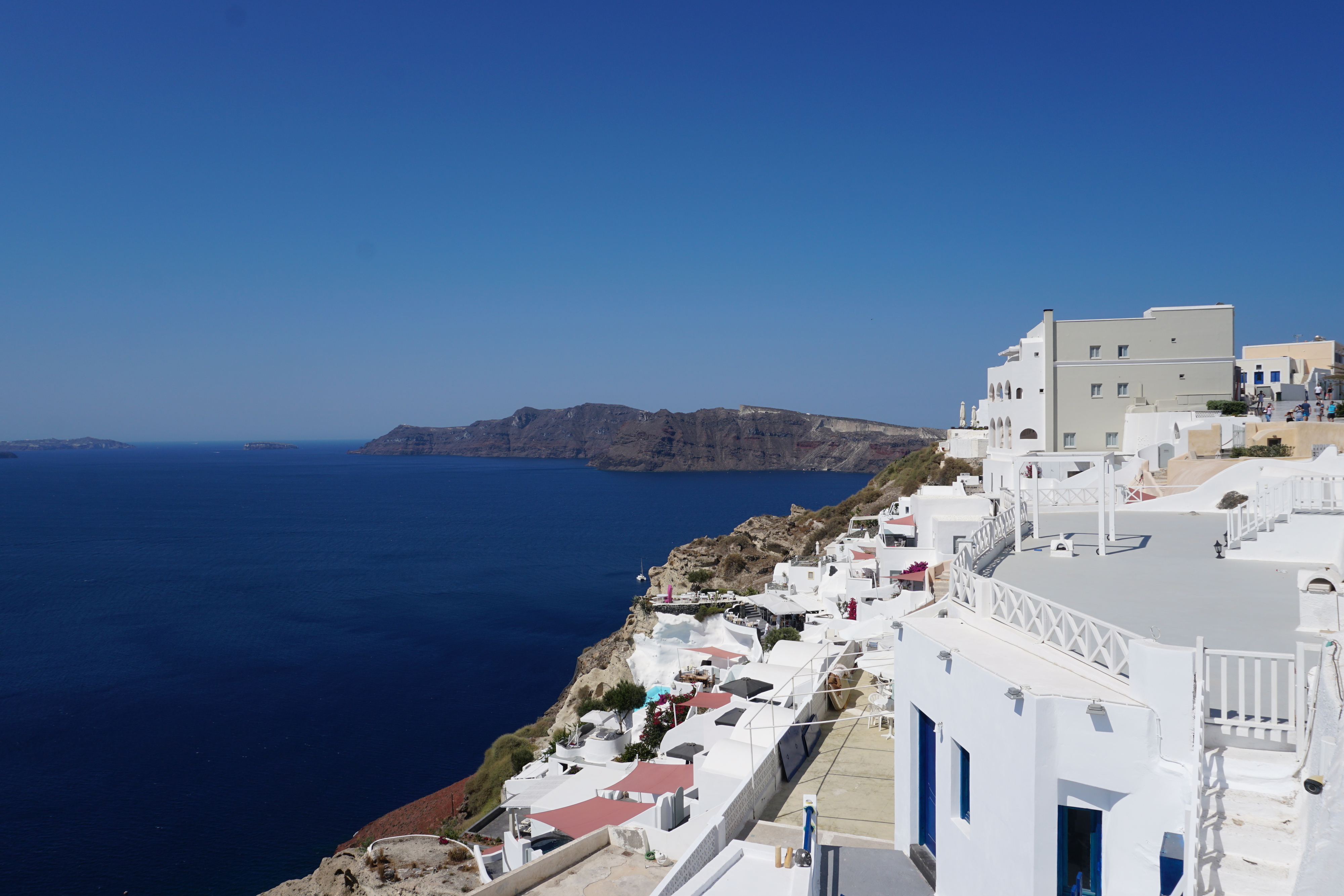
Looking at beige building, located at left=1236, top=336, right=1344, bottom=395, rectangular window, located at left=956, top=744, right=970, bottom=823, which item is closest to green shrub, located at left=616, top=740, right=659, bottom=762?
rectangular window, located at left=956, top=744, right=970, bottom=823

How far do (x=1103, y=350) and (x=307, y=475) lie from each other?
198734mm

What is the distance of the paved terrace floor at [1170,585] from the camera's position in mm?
6098

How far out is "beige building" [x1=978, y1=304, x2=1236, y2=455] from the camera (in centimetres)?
2992

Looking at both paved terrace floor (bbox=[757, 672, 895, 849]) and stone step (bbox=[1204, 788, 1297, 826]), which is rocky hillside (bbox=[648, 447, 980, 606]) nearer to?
paved terrace floor (bbox=[757, 672, 895, 849])

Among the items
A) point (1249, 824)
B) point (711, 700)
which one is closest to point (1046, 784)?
point (1249, 824)

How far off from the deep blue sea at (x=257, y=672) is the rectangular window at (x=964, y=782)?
23.2m

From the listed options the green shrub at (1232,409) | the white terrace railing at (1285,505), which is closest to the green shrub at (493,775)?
the white terrace railing at (1285,505)

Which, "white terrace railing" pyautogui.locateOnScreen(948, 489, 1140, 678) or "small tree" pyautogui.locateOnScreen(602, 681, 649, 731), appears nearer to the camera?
"white terrace railing" pyautogui.locateOnScreen(948, 489, 1140, 678)

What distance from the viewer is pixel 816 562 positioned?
32.9 m

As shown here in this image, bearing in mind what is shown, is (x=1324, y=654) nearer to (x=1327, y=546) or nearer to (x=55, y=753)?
(x=1327, y=546)

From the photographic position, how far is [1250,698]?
472 cm

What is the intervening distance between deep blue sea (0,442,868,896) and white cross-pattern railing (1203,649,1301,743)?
2516 cm

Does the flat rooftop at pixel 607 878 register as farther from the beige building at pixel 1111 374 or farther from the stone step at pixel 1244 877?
the beige building at pixel 1111 374

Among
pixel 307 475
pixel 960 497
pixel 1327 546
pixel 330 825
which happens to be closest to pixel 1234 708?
pixel 1327 546
